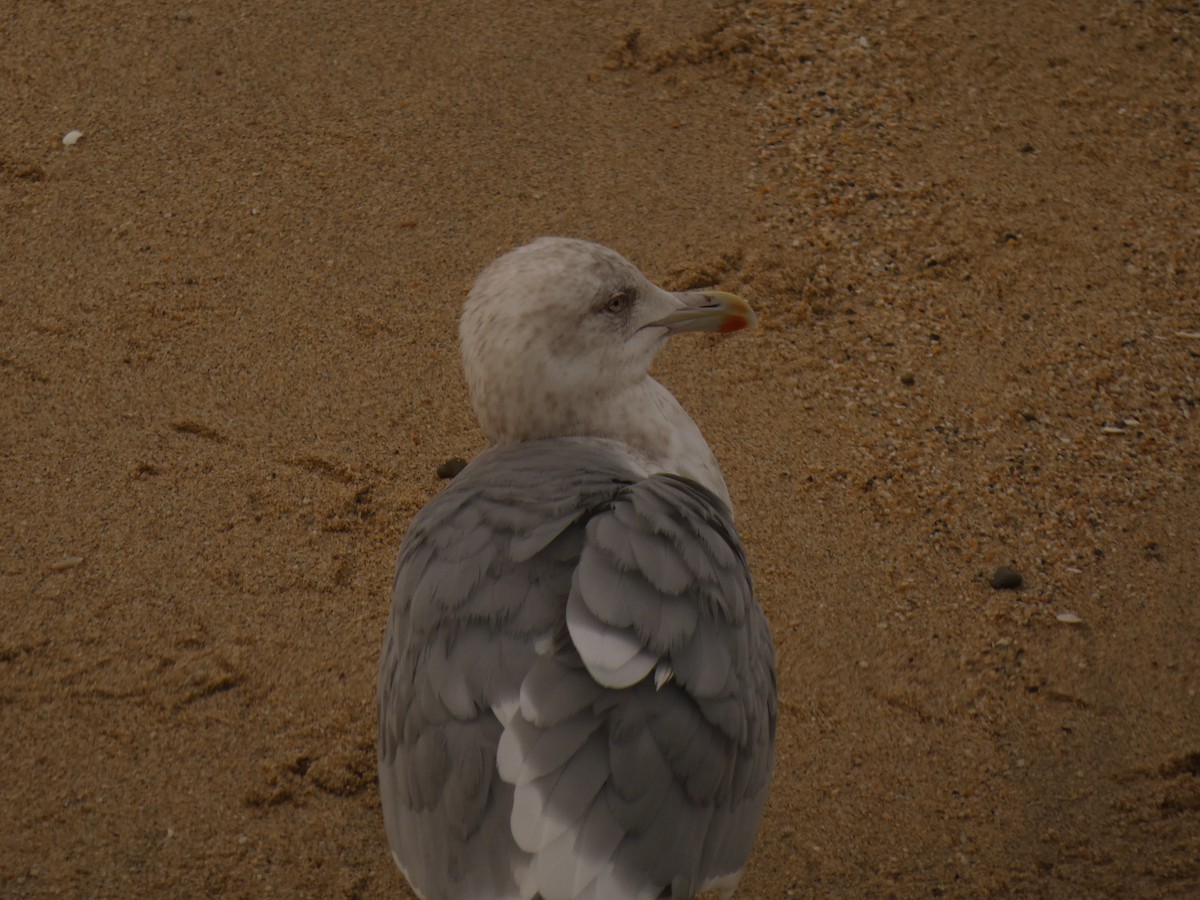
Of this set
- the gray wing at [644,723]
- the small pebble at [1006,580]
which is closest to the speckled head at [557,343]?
the gray wing at [644,723]

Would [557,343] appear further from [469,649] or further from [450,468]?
[450,468]

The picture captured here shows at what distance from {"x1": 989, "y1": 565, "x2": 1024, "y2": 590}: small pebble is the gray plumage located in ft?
4.35

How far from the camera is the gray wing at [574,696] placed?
7.68 feet

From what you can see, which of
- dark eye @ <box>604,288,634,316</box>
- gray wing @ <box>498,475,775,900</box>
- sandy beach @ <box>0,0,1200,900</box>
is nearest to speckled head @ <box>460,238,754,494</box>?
dark eye @ <box>604,288,634,316</box>

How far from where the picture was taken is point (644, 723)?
2422 mm

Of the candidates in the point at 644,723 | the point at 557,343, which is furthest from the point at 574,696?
the point at 557,343

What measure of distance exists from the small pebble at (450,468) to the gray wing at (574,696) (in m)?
1.38

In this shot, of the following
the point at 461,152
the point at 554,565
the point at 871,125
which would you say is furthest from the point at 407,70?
the point at 554,565

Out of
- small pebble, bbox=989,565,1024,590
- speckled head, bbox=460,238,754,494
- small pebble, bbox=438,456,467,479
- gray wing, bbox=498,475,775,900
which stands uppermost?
speckled head, bbox=460,238,754,494

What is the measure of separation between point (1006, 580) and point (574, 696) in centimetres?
197

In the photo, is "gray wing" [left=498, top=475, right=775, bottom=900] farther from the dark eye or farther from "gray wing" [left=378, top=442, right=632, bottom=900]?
the dark eye

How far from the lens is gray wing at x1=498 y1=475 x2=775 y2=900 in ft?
7.59

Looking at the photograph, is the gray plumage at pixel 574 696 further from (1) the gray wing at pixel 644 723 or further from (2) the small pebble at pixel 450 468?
(2) the small pebble at pixel 450 468

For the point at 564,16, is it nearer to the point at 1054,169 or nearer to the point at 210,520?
the point at 1054,169
